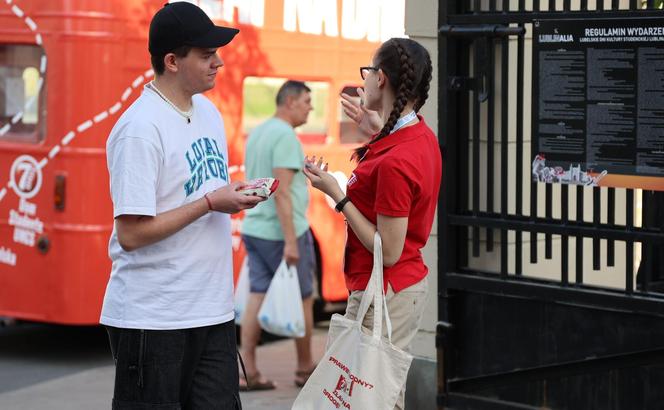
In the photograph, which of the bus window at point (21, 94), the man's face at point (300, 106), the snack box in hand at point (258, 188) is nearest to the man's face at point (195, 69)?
the snack box in hand at point (258, 188)

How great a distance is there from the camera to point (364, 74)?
461 cm

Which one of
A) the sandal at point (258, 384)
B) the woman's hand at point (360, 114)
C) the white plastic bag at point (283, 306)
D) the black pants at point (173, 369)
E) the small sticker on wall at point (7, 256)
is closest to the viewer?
the black pants at point (173, 369)

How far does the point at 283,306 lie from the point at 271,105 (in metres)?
2.73

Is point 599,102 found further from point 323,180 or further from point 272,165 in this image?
point 272,165

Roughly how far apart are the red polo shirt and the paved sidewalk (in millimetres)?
3318

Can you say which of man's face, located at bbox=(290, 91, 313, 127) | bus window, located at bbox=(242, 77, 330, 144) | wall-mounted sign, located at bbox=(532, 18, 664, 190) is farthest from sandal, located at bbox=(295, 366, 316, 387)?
wall-mounted sign, located at bbox=(532, 18, 664, 190)

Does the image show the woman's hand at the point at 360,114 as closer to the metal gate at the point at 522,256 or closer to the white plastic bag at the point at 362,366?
the white plastic bag at the point at 362,366

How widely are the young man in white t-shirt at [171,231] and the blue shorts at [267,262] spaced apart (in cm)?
379

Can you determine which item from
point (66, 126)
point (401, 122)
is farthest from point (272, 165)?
point (401, 122)

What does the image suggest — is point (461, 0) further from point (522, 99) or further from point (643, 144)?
point (643, 144)

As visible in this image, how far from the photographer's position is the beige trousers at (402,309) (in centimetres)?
448

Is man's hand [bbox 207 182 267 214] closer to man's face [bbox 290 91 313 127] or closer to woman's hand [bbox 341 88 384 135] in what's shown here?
woman's hand [bbox 341 88 384 135]

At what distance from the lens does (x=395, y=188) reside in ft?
14.0

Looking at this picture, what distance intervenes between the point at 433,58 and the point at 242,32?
3134mm
